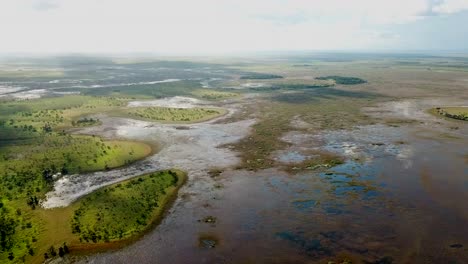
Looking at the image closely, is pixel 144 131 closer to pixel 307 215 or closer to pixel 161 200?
pixel 161 200

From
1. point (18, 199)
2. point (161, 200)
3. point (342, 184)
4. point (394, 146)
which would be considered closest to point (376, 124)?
point (394, 146)

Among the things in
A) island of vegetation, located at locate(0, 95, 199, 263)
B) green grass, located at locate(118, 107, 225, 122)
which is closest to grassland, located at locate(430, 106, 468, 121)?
green grass, located at locate(118, 107, 225, 122)

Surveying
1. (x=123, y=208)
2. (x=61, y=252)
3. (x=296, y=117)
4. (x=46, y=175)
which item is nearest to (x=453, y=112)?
(x=296, y=117)

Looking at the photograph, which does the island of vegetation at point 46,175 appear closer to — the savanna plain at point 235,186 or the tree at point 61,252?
the tree at point 61,252

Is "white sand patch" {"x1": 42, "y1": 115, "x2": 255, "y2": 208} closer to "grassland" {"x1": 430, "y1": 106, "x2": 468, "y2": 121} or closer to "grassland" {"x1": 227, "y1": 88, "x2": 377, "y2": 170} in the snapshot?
"grassland" {"x1": 227, "y1": 88, "x2": 377, "y2": 170}

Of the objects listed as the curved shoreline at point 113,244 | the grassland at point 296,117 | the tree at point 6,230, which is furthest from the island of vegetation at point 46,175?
the grassland at point 296,117

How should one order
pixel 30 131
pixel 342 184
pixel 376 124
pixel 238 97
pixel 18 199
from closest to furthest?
1. pixel 18 199
2. pixel 342 184
3. pixel 30 131
4. pixel 376 124
5. pixel 238 97

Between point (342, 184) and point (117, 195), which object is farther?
point (342, 184)

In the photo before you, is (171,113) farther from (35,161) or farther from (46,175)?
(46,175)
